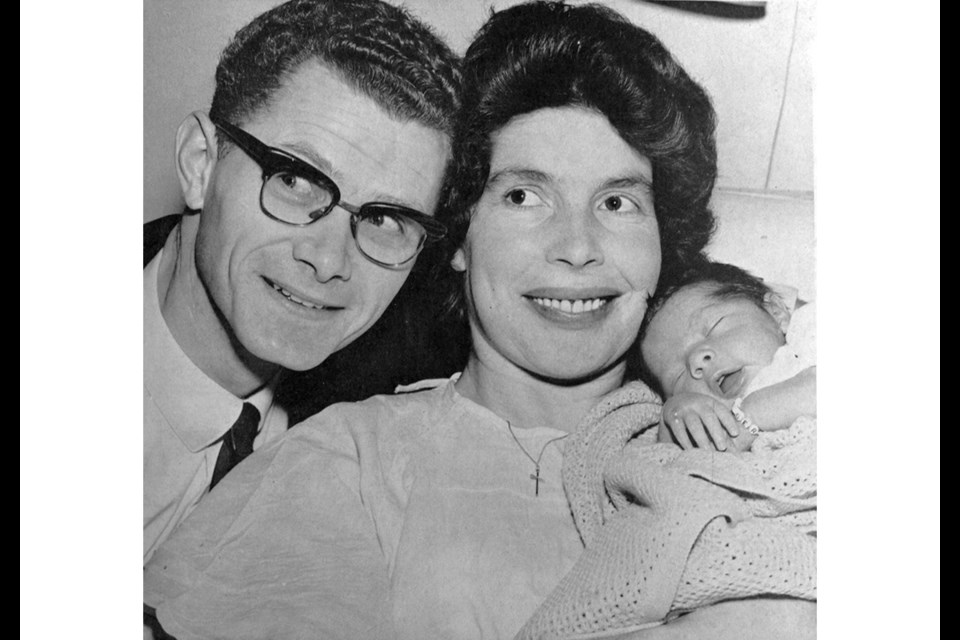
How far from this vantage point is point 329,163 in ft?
5.32

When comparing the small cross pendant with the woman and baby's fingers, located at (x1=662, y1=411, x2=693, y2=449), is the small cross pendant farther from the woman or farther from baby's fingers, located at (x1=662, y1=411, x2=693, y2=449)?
baby's fingers, located at (x1=662, y1=411, x2=693, y2=449)

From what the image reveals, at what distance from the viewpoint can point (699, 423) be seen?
165cm

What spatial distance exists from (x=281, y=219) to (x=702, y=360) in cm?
75

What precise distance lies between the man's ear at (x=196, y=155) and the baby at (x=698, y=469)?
30.5 inches

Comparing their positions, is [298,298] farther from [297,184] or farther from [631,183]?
[631,183]

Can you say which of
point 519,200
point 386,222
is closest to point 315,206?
point 386,222

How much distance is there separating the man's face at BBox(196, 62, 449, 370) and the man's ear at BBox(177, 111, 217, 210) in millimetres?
18

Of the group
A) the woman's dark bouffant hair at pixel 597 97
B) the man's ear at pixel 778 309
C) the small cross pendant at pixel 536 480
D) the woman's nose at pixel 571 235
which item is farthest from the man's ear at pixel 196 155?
the man's ear at pixel 778 309

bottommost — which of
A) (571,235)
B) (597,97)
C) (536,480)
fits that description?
(536,480)

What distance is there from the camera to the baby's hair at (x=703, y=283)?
1.67m

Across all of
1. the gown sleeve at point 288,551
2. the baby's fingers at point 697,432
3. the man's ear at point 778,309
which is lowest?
the gown sleeve at point 288,551

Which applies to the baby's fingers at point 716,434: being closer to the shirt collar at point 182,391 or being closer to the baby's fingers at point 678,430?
the baby's fingers at point 678,430
